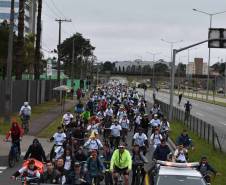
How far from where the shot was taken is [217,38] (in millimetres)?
34094

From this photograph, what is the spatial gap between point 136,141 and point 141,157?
3.79 meters

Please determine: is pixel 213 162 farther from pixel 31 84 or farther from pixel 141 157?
pixel 31 84

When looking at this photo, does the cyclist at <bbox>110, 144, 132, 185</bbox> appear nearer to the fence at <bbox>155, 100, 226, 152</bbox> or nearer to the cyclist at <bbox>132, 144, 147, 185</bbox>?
the cyclist at <bbox>132, 144, 147, 185</bbox>

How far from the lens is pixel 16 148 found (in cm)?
2441

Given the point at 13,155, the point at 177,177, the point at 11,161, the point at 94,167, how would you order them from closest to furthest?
1. the point at 177,177
2. the point at 94,167
3. the point at 11,161
4. the point at 13,155

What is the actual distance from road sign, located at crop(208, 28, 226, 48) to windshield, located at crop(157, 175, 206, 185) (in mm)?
20841

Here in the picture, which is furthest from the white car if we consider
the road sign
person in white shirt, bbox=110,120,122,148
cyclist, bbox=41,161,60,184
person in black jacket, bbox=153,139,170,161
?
the road sign

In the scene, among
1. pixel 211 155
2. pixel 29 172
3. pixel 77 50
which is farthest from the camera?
pixel 77 50

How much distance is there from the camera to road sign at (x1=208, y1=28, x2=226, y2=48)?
33844mm

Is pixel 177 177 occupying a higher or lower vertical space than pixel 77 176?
higher

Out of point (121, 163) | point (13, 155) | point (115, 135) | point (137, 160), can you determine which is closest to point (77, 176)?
point (121, 163)

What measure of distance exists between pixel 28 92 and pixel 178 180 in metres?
43.7

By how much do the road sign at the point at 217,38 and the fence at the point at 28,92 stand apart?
17.0 metres

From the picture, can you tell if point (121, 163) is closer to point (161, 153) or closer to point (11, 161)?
point (161, 153)
